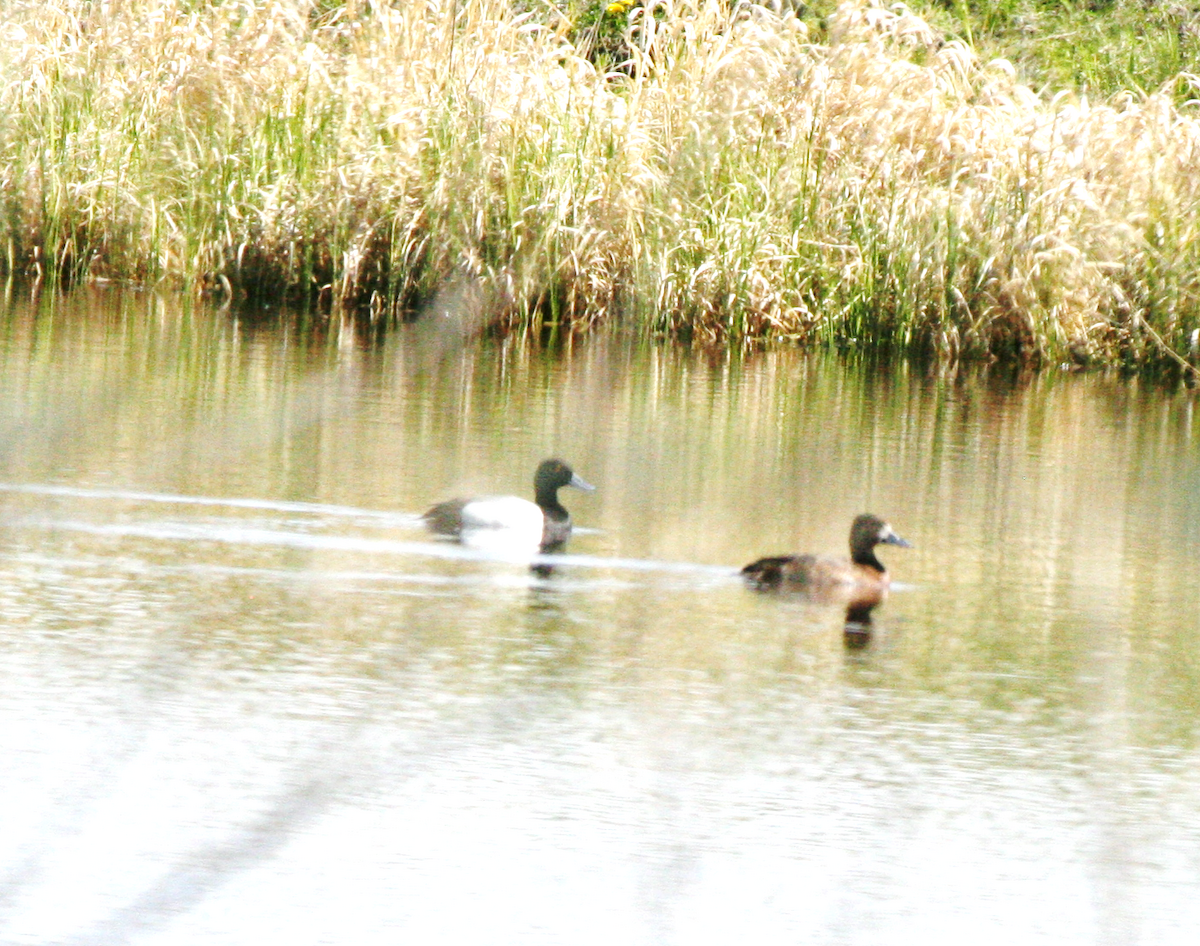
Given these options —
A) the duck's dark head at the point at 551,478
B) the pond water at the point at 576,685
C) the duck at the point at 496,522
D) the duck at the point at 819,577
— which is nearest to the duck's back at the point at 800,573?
the duck at the point at 819,577

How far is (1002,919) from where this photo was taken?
13.1ft

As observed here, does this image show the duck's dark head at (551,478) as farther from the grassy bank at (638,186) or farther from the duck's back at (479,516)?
the grassy bank at (638,186)

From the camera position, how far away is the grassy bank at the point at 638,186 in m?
13.8

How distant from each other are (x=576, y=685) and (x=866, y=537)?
7.21 feet

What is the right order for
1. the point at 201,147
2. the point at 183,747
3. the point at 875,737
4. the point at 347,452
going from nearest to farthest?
the point at 183,747 → the point at 875,737 → the point at 347,452 → the point at 201,147

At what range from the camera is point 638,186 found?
45.8 feet

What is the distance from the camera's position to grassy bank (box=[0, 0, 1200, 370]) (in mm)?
13828

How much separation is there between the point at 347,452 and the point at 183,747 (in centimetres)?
452

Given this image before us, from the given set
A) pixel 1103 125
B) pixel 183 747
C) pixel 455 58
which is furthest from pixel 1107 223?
pixel 183 747

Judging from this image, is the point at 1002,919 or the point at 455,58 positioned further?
the point at 455,58

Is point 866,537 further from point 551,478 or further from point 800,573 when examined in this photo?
point 551,478

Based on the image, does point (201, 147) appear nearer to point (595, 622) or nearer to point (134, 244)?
point (134, 244)

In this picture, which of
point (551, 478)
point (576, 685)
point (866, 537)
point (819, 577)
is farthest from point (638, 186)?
point (576, 685)

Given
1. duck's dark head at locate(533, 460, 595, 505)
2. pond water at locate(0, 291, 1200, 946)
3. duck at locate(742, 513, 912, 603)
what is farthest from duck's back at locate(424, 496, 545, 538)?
duck at locate(742, 513, 912, 603)
